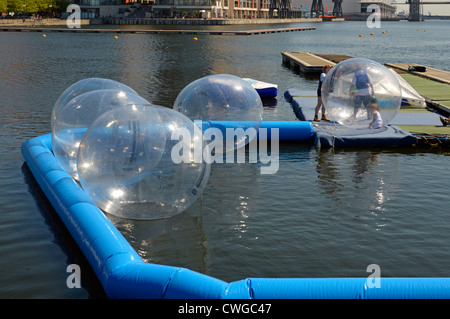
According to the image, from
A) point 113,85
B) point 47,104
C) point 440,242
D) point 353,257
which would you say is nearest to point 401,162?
point 440,242

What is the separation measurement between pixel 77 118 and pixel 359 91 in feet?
28.9

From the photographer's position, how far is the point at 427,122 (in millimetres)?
20953

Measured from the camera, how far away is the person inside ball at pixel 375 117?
18203mm

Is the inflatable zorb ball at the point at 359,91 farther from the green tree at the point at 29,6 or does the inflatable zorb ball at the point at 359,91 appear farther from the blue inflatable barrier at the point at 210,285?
the green tree at the point at 29,6

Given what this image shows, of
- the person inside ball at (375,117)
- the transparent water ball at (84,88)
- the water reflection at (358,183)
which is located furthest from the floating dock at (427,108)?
the transparent water ball at (84,88)

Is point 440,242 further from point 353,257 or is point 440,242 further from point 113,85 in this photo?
point 113,85

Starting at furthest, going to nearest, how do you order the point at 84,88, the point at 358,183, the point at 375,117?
1. the point at 375,117
2. the point at 84,88
3. the point at 358,183

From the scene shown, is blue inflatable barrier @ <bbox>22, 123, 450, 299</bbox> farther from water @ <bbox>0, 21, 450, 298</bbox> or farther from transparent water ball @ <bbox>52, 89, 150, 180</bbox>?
transparent water ball @ <bbox>52, 89, 150, 180</bbox>

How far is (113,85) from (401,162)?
866cm

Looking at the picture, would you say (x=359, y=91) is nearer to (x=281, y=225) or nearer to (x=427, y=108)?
(x=281, y=225)

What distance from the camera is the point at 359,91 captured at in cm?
1775

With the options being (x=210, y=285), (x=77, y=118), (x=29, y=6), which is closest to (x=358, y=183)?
(x=77, y=118)

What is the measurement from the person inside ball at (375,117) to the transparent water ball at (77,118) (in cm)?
808
